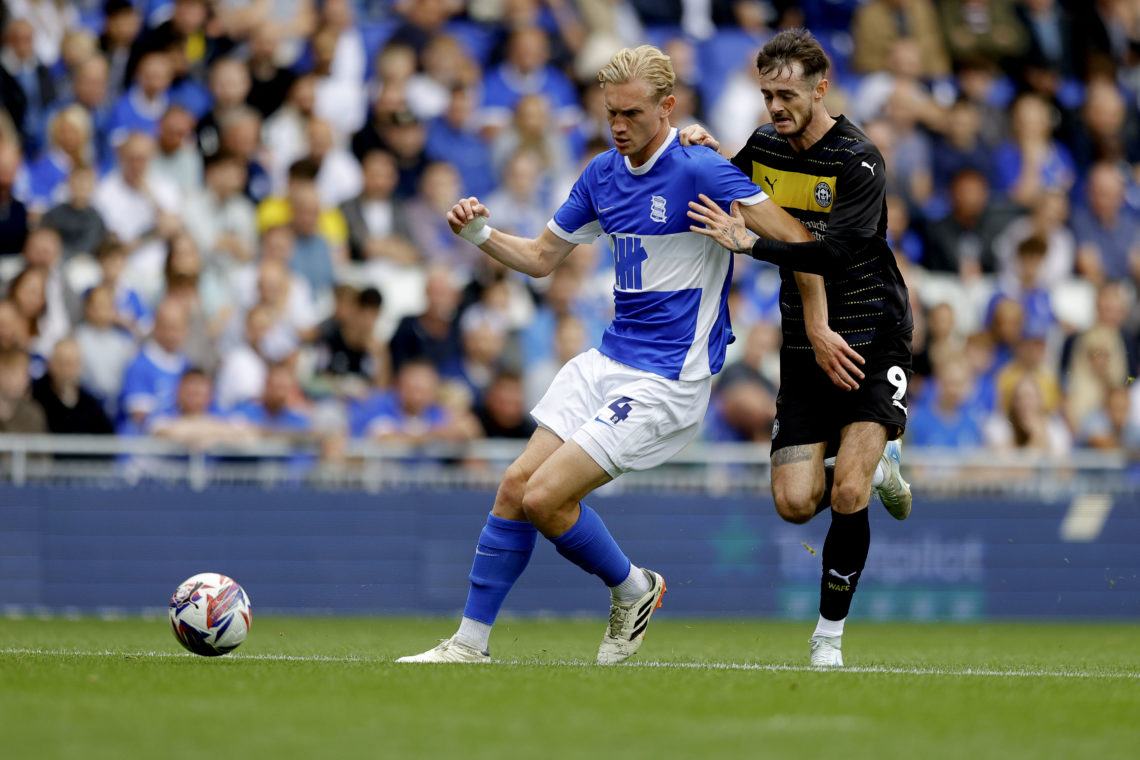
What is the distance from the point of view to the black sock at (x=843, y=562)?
7.65m

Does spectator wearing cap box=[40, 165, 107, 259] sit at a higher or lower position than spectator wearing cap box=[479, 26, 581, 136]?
lower

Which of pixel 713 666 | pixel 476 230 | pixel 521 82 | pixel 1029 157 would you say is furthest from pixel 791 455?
pixel 1029 157

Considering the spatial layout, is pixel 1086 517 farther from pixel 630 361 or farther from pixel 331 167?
pixel 630 361

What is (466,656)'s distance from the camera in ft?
24.0

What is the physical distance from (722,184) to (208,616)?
2967 millimetres

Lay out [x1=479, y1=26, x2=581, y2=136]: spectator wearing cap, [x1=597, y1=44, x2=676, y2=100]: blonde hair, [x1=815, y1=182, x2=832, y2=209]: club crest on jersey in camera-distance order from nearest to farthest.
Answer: [x1=597, y1=44, x2=676, y2=100]: blonde hair < [x1=815, y1=182, x2=832, y2=209]: club crest on jersey < [x1=479, y1=26, x2=581, y2=136]: spectator wearing cap

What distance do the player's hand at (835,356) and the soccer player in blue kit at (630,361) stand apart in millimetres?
135

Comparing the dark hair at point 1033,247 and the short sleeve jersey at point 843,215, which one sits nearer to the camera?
the short sleeve jersey at point 843,215

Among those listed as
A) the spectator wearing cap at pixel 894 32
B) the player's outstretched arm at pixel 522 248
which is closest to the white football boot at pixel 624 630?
the player's outstretched arm at pixel 522 248

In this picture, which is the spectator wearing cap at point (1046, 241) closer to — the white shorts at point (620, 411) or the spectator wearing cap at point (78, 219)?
the spectator wearing cap at point (78, 219)

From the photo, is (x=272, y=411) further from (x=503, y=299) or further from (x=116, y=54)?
(x=116, y=54)

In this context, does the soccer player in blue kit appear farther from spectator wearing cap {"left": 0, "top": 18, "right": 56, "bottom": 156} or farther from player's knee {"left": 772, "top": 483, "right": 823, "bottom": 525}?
spectator wearing cap {"left": 0, "top": 18, "right": 56, "bottom": 156}

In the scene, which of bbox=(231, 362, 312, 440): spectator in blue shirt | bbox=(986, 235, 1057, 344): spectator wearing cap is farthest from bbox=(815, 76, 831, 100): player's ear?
bbox=(986, 235, 1057, 344): spectator wearing cap

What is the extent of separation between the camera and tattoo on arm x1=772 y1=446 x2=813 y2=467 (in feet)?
25.6
